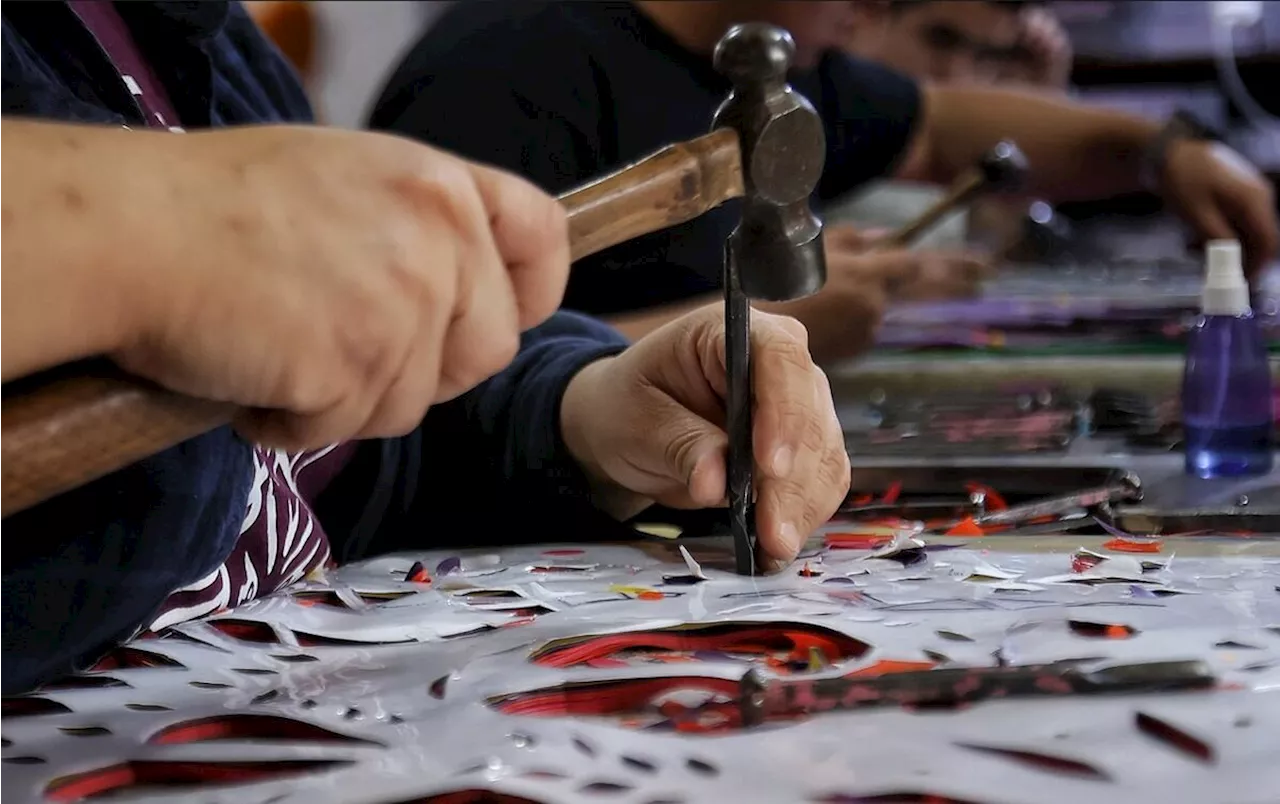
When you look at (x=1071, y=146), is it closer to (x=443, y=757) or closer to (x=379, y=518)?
(x=379, y=518)

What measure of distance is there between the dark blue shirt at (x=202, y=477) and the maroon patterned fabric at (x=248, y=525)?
18mm

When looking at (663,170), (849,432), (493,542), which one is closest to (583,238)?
(663,170)

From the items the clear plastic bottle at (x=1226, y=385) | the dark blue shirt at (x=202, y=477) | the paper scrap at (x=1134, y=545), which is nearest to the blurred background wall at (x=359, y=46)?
the dark blue shirt at (x=202, y=477)

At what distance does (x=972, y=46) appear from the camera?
10.1 ft

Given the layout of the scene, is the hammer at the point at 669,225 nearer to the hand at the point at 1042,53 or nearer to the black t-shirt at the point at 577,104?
the black t-shirt at the point at 577,104

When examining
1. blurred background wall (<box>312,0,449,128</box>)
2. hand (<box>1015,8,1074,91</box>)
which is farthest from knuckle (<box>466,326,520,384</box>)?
hand (<box>1015,8,1074,91</box>)

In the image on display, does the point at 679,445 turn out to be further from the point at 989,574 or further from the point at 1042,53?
the point at 1042,53

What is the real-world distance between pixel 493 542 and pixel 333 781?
18.2 inches

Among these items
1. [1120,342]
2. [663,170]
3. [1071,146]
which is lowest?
[1120,342]

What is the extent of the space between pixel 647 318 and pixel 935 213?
73 centimetres

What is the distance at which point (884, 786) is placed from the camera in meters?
0.45

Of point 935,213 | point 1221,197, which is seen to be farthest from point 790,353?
point 1221,197

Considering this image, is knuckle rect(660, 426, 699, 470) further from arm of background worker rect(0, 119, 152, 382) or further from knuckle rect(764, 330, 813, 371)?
arm of background worker rect(0, 119, 152, 382)

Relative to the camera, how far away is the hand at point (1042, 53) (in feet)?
10.5
